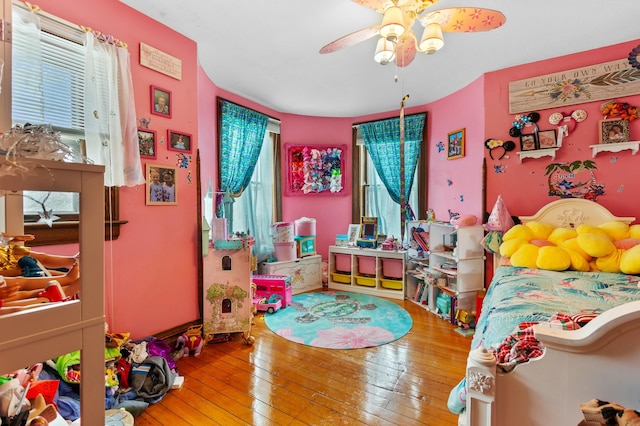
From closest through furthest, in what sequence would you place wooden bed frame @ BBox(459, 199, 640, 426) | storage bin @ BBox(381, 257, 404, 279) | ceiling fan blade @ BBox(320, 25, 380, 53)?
wooden bed frame @ BBox(459, 199, 640, 426) < ceiling fan blade @ BBox(320, 25, 380, 53) < storage bin @ BBox(381, 257, 404, 279)

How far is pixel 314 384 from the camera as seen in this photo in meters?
1.94

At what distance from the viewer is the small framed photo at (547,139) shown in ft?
8.93

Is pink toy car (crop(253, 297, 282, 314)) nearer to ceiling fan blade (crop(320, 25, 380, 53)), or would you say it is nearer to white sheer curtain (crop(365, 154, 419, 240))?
white sheer curtain (crop(365, 154, 419, 240))

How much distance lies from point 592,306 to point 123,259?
2.76m

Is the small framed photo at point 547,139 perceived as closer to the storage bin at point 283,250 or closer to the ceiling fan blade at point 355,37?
the ceiling fan blade at point 355,37

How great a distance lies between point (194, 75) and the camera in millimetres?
2469

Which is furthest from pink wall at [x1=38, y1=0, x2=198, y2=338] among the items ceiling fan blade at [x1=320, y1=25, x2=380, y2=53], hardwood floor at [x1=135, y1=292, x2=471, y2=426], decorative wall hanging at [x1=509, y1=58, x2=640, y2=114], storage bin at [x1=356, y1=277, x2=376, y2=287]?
decorative wall hanging at [x1=509, y1=58, x2=640, y2=114]

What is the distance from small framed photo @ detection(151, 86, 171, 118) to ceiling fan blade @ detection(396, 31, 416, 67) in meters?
1.70

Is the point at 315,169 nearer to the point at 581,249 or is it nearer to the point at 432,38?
the point at 432,38

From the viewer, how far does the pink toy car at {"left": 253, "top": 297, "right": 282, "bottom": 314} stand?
10.5ft

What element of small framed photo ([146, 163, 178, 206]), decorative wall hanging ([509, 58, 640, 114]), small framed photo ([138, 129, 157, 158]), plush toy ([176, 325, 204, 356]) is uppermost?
decorative wall hanging ([509, 58, 640, 114])

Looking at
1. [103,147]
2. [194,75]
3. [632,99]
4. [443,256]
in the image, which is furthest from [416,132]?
[103,147]

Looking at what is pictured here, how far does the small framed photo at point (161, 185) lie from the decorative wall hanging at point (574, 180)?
3.29 metres

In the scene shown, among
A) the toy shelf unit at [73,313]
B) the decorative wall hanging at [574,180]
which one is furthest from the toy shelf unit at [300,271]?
the toy shelf unit at [73,313]
